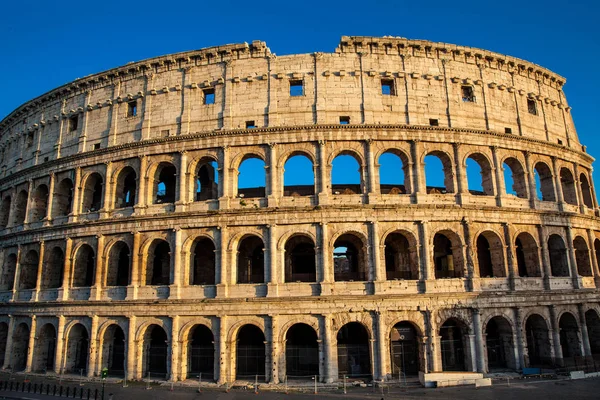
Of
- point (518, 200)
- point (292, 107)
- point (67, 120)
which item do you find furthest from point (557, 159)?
point (67, 120)

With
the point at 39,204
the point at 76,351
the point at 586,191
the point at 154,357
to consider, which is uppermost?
the point at 586,191

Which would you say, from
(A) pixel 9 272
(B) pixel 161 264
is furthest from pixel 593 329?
(A) pixel 9 272

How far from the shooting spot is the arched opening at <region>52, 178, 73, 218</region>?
26.8 m

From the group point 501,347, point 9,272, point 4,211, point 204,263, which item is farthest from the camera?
point 4,211

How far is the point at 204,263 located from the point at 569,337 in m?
21.1

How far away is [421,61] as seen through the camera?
24438 mm

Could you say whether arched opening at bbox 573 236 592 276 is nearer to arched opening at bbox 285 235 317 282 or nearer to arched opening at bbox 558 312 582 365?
arched opening at bbox 558 312 582 365

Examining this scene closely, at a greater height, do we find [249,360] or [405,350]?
[405,350]

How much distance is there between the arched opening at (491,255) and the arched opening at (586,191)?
9162mm

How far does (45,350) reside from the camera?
25078 millimetres

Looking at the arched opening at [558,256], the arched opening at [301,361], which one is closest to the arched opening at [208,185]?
the arched opening at [301,361]

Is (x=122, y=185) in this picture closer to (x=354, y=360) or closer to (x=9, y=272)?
(x=9, y=272)

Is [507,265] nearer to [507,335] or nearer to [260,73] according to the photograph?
[507,335]

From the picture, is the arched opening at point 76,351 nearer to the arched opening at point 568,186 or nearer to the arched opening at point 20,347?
the arched opening at point 20,347
